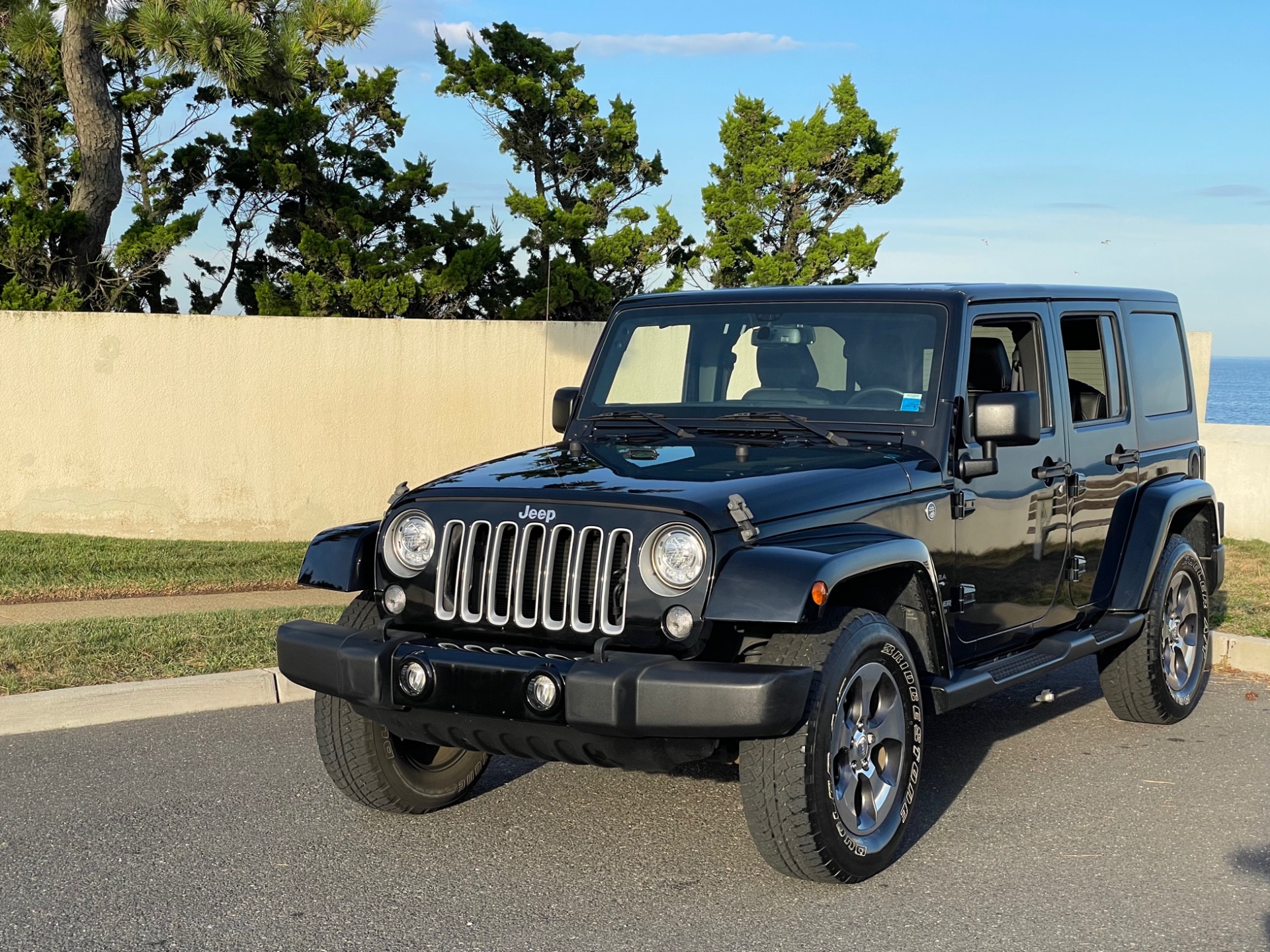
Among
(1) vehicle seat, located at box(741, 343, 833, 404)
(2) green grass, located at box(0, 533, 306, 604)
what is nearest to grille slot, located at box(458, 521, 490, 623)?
(1) vehicle seat, located at box(741, 343, 833, 404)

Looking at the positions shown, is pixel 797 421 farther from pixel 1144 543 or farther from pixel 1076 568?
pixel 1144 543

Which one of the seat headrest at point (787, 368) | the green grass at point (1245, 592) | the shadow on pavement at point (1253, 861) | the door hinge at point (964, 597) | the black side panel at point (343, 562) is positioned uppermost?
the seat headrest at point (787, 368)

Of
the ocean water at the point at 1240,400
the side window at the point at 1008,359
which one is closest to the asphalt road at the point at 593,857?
the side window at the point at 1008,359

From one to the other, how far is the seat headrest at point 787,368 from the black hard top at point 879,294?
25 cm

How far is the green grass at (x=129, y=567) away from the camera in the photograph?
10477 mm

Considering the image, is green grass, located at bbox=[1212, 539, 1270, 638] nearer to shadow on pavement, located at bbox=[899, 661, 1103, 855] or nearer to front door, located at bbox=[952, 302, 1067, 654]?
shadow on pavement, located at bbox=[899, 661, 1103, 855]

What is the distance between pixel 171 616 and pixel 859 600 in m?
5.40

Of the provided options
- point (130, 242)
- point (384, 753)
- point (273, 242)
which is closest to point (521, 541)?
point (384, 753)

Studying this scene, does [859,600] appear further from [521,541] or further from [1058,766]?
[1058,766]

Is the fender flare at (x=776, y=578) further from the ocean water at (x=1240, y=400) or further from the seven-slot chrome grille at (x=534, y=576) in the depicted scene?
the ocean water at (x=1240, y=400)

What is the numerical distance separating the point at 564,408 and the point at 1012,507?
1.88 m

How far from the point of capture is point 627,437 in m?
5.79

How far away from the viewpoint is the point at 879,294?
5.84 m

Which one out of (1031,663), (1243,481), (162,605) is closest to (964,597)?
(1031,663)
